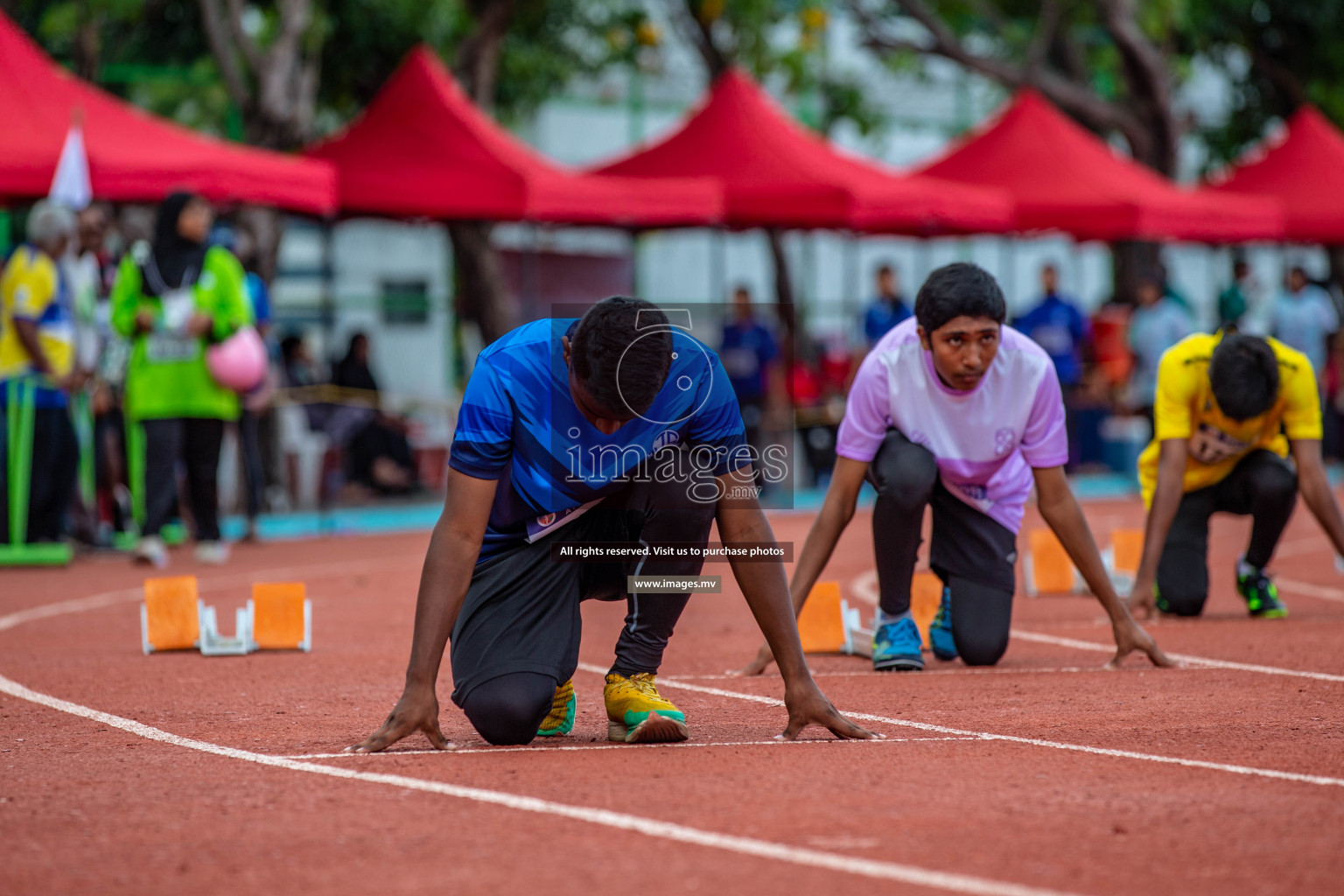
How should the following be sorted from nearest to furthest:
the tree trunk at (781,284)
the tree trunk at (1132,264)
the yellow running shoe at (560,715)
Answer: the yellow running shoe at (560,715)
the tree trunk at (781,284)
the tree trunk at (1132,264)

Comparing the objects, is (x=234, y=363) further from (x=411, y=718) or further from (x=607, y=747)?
(x=411, y=718)

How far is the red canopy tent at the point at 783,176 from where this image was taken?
17688mm

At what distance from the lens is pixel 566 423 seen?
516cm

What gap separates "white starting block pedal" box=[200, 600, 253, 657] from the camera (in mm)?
7723

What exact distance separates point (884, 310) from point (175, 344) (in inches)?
347

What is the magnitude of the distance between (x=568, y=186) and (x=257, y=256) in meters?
3.23

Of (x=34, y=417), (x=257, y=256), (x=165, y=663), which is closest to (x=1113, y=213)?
(x=257, y=256)

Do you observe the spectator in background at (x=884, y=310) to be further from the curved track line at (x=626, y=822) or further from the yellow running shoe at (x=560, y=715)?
the yellow running shoe at (x=560, y=715)

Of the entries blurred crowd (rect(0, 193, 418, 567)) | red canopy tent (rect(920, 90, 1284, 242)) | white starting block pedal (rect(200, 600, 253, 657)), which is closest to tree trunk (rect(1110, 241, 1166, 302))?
red canopy tent (rect(920, 90, 1284, 242))

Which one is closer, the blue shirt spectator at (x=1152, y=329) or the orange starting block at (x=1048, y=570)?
the orange starting block at (x=1048, y=570)

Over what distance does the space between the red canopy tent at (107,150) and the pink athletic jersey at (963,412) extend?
8.07 meters

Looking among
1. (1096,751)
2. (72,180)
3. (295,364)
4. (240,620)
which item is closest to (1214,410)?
(1096,751)

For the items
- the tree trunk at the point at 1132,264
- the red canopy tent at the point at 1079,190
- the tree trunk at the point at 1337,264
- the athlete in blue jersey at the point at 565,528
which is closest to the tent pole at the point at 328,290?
the red canopy tent at the point at 1079,190

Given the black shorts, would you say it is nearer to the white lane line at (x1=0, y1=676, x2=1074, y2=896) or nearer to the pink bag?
the white lane line at (x1=0, y1=676, x2=1074, y2=896)
